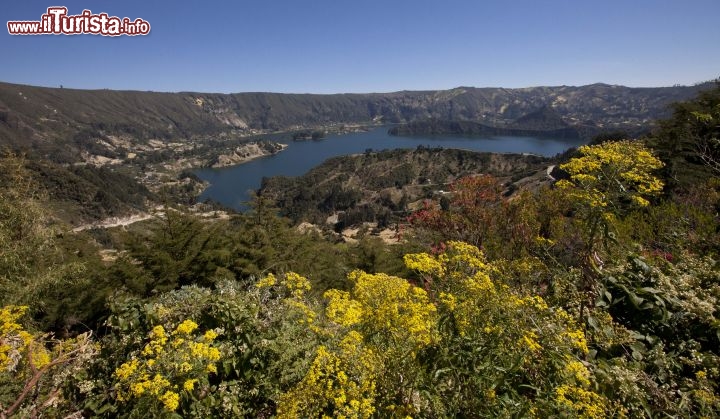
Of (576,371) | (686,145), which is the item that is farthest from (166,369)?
(686,145)

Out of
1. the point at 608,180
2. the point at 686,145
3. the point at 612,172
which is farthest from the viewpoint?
the point at 686,145

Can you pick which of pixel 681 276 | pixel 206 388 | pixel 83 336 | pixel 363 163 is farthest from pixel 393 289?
pixel 363 163

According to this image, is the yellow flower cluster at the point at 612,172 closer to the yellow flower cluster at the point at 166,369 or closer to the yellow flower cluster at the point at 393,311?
the yellow flower cluster at the point at 393,311

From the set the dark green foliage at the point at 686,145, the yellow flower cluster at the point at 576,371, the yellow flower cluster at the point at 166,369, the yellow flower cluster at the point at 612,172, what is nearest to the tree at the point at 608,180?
the yellow flower cluster at the point at 612,172

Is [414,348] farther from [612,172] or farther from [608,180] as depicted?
[612,172]

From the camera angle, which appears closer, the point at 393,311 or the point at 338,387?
the point at 338,387

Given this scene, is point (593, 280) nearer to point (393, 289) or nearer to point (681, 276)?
point (681, 276)
